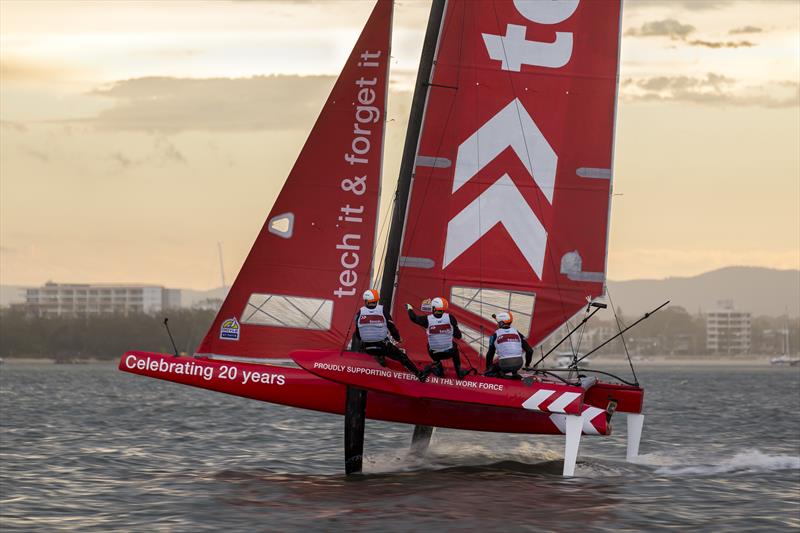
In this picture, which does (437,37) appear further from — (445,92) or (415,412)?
(415,412)

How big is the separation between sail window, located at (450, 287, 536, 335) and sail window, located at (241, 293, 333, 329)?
2.25 metres

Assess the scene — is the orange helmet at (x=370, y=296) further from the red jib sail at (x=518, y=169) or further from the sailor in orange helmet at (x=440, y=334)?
the red jib sail at (x=518, y=169)

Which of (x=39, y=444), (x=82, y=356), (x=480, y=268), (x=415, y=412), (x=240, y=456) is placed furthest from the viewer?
(x=82, y=356)

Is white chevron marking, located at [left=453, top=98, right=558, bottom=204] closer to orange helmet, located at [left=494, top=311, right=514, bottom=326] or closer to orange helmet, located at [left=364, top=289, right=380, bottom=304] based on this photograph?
orange helmet, located at [left=494, top=311, right=514, bottom=326]

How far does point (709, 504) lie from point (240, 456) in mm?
10027

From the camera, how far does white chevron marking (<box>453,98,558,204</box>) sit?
20.8m

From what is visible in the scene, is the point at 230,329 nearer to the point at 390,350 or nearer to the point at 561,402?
the point at 390,350

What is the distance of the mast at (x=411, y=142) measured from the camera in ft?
66.5

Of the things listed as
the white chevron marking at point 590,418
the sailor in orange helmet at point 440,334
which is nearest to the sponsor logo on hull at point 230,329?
the sailor in orange helmet at point 440,334

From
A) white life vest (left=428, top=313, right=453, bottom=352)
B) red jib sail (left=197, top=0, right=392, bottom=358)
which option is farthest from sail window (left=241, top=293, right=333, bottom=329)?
white life vest (left=428, top=313, right=453, bottom=352)

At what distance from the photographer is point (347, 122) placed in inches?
798

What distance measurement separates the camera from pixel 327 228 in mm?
20266

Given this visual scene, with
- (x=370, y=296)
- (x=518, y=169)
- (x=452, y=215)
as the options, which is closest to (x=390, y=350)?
(x=370, y=296)

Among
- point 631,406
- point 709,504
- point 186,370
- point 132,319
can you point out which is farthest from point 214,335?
point 132,319
